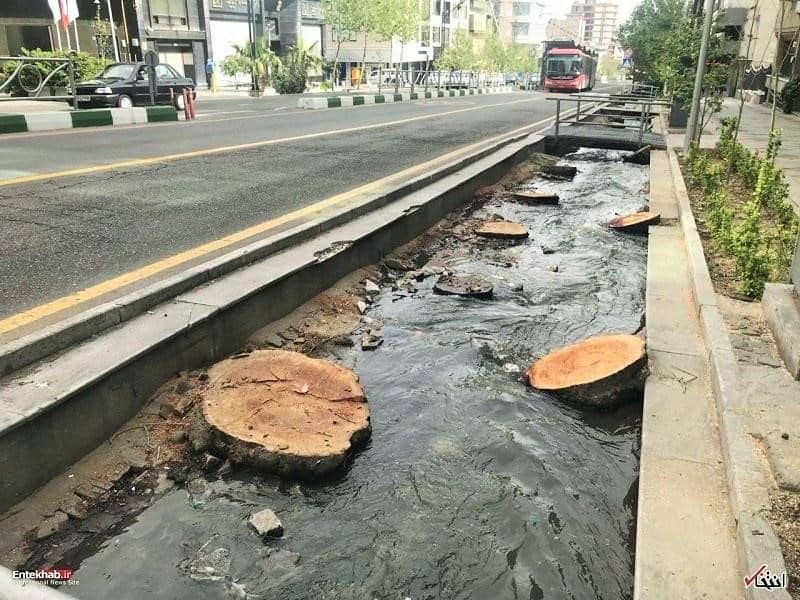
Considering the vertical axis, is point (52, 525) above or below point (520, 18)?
below

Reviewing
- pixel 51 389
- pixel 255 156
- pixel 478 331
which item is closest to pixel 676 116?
pixel 255 156

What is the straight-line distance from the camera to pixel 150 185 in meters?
7.06

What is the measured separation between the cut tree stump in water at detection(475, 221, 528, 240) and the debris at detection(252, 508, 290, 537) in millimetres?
5109

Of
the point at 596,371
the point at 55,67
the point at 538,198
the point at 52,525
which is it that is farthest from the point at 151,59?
the point at 52,525

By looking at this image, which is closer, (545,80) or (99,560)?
(99,560)

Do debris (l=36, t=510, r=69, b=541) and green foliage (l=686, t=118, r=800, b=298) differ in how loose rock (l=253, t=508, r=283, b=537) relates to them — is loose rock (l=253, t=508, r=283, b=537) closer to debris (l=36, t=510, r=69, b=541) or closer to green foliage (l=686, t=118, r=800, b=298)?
debris (l=36, t=510, r=69, b=541)

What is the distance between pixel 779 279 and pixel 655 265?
1.08 meters

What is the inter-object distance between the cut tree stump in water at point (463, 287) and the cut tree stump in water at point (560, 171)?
6.84 meters

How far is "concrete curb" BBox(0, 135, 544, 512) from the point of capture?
8.59ft

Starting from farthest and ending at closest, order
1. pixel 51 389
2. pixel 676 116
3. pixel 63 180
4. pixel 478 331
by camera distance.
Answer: pixel 676 116 < pixel 63 180 < pixel 478 331 < pixel 51 389

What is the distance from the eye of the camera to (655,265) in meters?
5.94

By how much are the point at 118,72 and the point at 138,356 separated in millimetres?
18164

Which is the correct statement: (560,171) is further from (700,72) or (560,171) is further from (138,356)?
(138,356)

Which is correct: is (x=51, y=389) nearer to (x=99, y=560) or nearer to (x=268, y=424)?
(x=99, y=560)
